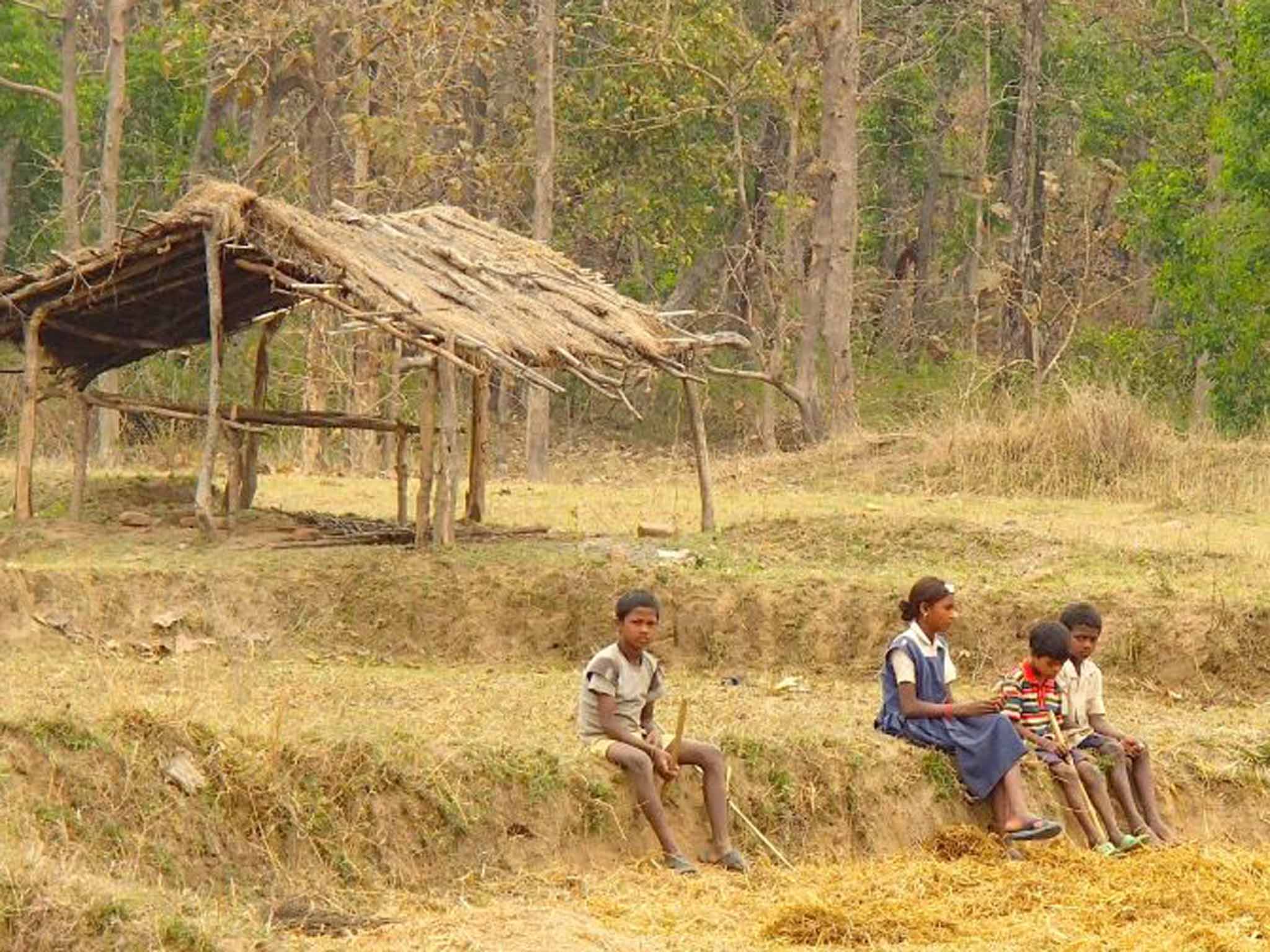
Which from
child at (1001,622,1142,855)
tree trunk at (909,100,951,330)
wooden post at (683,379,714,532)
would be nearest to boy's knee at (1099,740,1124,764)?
child at (1001,622,1142,855)

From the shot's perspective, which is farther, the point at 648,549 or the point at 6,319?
the point at 6,319

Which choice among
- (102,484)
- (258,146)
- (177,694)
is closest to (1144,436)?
(102,484)

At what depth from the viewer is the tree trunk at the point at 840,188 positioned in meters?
26.2

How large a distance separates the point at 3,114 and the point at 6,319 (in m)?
16.1

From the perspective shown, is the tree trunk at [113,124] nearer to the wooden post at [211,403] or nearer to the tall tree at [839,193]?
the wooden post at [211,403]

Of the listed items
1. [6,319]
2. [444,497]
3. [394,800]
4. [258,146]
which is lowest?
[394,800]

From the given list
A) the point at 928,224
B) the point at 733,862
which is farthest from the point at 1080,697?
the point at 928,224

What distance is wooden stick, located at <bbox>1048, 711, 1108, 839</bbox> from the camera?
1020 centimetres

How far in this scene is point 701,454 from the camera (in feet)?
55.1

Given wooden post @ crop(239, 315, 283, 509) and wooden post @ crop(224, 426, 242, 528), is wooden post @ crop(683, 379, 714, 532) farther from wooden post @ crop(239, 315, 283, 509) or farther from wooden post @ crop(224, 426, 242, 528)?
wooden post @ crop(224, 426, 242, 528)

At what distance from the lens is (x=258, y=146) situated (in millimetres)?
27062

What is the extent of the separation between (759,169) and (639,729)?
71.2ft

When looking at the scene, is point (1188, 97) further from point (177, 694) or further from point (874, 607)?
point (177, 694)

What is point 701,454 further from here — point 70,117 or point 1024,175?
point 1024,175
